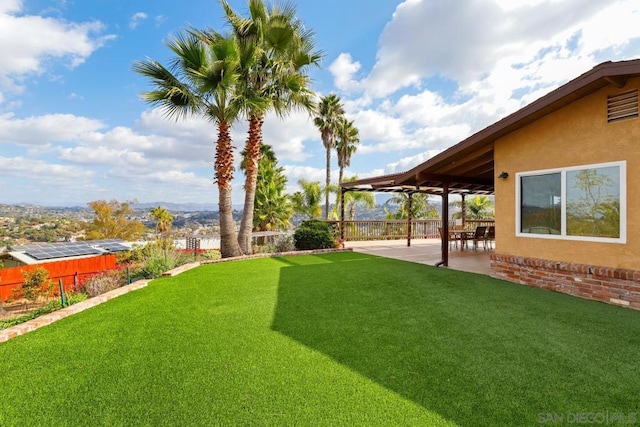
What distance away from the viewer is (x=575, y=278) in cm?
573

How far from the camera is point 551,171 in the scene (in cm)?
607

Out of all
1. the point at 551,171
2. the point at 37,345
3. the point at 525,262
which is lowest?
the point at 37,345

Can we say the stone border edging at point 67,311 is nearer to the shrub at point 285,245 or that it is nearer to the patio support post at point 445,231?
the shrub at point 285,245

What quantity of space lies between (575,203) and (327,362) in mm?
5740

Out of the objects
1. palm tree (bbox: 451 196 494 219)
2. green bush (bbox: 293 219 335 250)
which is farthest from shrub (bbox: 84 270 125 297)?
palm tree (bbox: 451 196 494 219)

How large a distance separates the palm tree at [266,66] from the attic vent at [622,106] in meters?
8.61

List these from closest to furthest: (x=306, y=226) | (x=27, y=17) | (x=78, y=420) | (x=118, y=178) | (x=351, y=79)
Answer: (x=78, y=420) → (x=27, y=17) → (x=306, y=226) → (x=351, y=79) → (x=118, y=178)

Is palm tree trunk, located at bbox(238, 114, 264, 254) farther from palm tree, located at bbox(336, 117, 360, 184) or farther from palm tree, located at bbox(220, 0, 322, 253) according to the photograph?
palm tree, located at bbox(336, 117, 360, 184)

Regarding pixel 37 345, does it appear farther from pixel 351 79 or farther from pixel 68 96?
pixel 68 96

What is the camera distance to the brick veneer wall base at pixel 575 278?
16.5 feet

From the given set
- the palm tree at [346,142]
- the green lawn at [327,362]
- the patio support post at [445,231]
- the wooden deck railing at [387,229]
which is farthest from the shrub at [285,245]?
the palm tree at [346,142]

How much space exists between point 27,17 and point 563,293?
18.6 metres

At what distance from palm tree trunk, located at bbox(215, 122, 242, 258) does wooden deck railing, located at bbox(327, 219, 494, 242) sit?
5.60m

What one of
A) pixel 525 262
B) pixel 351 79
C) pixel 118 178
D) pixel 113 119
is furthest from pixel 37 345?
pixel 118 178
